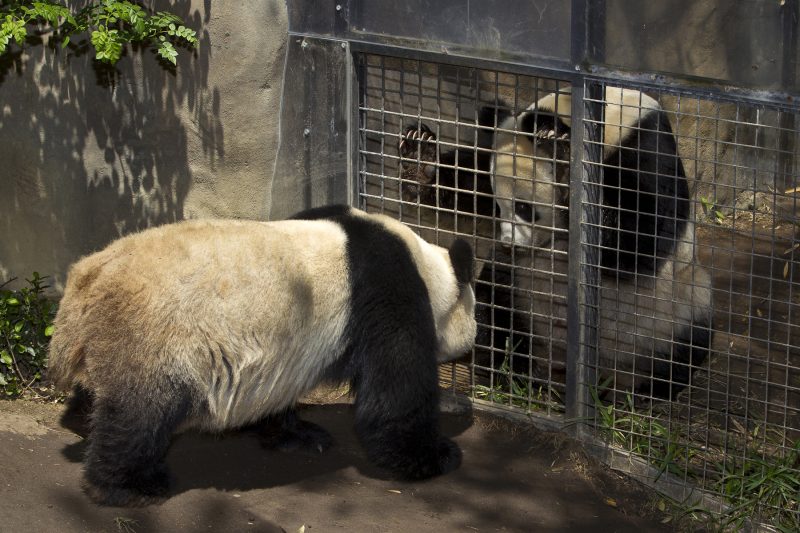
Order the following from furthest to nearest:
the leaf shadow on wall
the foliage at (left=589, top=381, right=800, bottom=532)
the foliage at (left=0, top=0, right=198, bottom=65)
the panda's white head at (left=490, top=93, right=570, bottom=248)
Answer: the leaf shadow on wall → the panda's white head at (left=490, top=93, right=570, bottom=248) → the foliage at (left=0, top=0, right=198, bottom=65) → the foliage at (left=589, top=381, right=800, bottom=532)

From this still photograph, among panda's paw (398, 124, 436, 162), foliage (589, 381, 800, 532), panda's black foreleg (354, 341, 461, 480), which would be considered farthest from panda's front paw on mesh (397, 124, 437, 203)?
foliage (589, 381, 800, 532)

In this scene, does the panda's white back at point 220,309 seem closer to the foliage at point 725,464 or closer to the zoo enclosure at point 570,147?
the zoo enclosure at point 570,147

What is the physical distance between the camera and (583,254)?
4.94 meters

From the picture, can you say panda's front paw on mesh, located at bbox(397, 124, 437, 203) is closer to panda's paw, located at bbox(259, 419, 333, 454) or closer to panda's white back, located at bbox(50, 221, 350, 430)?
panda's white back, located at bbox(50, 221, 350, 430)

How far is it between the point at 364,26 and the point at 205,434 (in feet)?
7.47

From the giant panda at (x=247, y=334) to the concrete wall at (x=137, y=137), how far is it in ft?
3.31

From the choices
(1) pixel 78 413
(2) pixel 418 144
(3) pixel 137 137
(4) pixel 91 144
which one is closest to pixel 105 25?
(3) pixel 137 137

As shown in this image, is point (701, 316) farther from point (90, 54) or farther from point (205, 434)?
point (90, 54)

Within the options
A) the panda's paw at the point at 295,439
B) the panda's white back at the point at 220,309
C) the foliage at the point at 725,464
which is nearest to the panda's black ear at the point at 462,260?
the panda's white back at the point at 220,309

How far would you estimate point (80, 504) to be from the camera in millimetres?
4352

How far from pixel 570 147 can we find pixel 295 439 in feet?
6.55

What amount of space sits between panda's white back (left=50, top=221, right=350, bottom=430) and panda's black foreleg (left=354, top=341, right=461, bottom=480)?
23 centimetres

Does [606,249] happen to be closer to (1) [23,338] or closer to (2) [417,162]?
(2) [417,162]

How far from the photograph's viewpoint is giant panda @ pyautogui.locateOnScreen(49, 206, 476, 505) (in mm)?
4156
